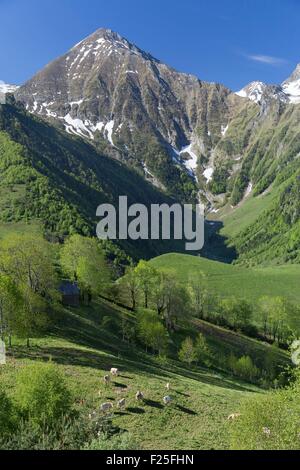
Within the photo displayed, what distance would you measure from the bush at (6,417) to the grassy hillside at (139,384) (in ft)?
36.5

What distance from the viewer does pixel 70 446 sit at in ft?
102

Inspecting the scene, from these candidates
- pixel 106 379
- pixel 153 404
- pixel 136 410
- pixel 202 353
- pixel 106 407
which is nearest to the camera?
pixel 106 407

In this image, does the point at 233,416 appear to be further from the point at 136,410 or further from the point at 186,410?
the point at 136,410

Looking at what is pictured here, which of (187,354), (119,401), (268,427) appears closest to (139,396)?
(119,401)

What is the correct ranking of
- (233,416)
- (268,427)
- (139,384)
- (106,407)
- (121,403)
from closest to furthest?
(268,427), (106,407), (121,403), (233,416), (139,384)

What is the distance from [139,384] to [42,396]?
20.1m

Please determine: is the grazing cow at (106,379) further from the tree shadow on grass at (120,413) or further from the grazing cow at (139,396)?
the tree shadow on grass at (120,413)

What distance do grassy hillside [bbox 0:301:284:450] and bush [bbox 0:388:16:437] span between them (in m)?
11.1

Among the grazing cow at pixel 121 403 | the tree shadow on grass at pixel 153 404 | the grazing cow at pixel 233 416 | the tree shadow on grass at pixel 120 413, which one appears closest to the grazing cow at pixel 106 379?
the grazing cow at pixel 121 403

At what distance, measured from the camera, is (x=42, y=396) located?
1492 inches

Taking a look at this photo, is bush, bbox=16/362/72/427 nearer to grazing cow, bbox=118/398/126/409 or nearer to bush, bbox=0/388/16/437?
bush, bbox=0/388/16/437

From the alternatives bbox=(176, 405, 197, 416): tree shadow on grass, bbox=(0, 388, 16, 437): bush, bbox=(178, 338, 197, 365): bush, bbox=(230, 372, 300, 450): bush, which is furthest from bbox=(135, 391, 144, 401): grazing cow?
bbox=(178, 338, 197, 365): bush
